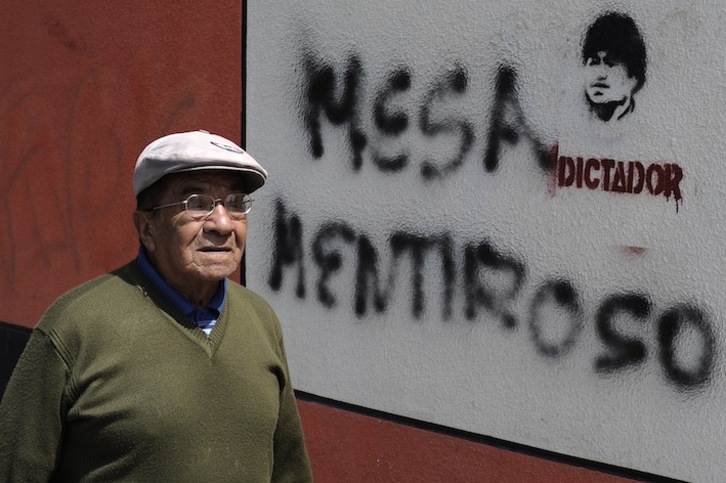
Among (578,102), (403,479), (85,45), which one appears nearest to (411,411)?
(403,479)

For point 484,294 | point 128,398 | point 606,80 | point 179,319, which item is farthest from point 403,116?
point 128,398

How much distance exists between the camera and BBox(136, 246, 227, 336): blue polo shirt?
2.66 meters

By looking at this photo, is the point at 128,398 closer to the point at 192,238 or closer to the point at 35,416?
the point at 35,416

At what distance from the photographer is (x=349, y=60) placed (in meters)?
4.40

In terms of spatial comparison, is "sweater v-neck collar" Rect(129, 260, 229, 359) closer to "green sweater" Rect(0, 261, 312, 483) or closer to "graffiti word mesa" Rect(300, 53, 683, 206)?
"green sweater" Rect(0, 261, 312, 483)

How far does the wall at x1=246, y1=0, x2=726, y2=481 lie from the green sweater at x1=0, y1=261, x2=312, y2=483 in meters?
1.43

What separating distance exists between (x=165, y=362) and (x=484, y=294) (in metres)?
1.68

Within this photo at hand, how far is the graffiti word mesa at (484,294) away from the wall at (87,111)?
29.0 inches

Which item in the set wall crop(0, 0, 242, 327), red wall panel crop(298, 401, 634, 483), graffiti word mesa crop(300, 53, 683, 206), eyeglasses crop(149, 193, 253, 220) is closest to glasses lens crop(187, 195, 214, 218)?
eyeglasses crop(149, 193, 253, 220)

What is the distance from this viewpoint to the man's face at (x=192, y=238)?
267 cm

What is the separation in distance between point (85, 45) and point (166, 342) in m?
3.48

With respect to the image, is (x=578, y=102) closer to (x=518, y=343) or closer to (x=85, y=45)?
(x=518, y=343)

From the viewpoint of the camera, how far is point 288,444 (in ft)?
9.52

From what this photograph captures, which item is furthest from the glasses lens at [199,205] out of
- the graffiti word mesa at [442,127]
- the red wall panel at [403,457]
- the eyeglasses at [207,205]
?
the red wall panel at [403,457]
